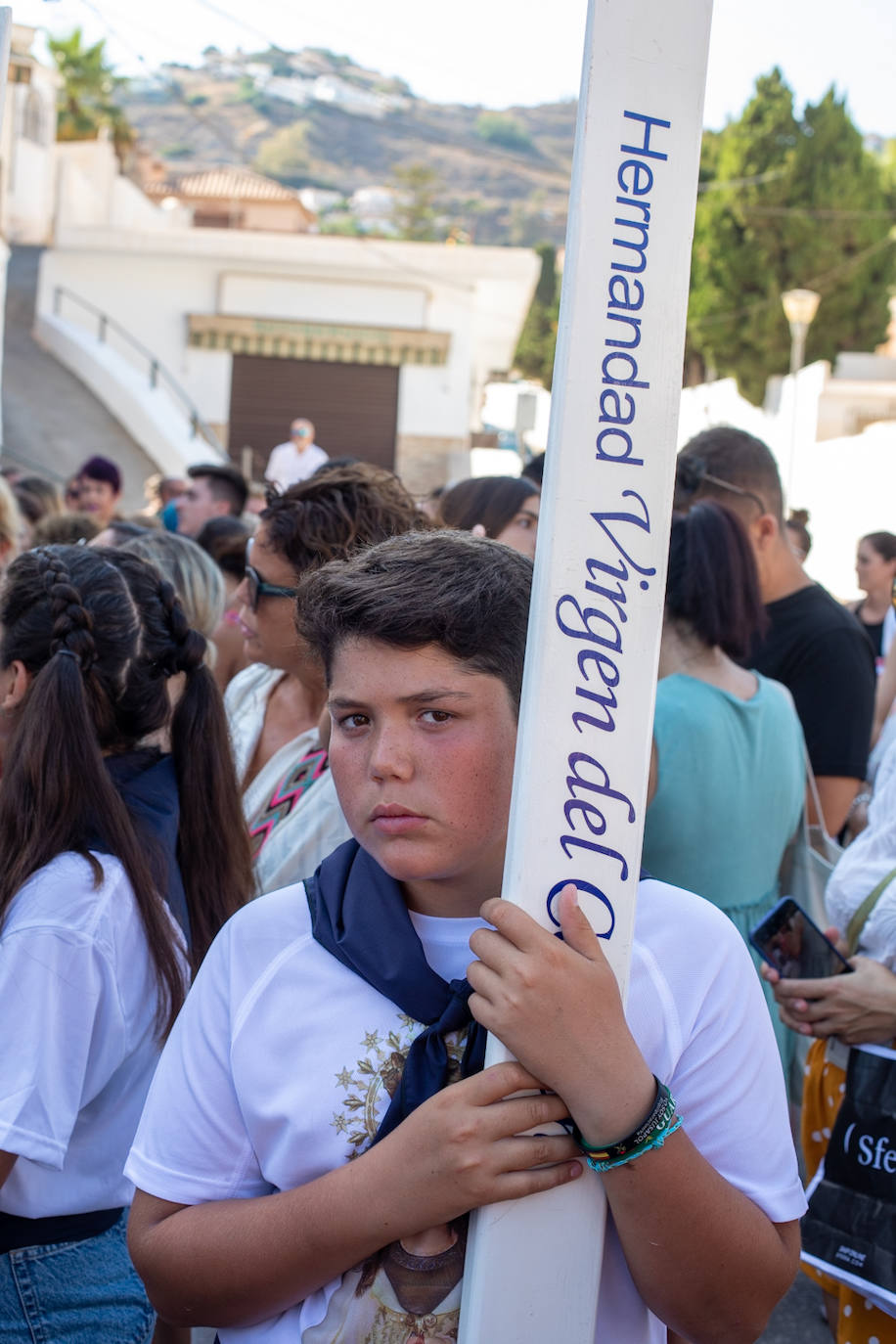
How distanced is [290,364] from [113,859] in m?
24.4

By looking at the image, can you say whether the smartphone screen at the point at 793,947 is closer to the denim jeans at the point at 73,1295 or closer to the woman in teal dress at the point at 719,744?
the woman in teal dress at the point at 719,744

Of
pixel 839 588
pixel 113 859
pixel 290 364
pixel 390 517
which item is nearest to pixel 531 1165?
pixel 113 859

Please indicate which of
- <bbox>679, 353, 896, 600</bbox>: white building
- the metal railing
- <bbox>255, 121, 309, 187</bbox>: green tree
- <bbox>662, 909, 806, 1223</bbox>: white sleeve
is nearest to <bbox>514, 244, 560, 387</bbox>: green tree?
<bbox>679, 353, 896, 600</bbox>: white building

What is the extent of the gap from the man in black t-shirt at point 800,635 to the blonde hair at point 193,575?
1.56 meters

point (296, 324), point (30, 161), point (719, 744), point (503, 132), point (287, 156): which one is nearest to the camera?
point (719, 744)

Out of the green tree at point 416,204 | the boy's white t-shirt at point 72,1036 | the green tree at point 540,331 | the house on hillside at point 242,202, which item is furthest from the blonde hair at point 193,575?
the green tree at point 416,204

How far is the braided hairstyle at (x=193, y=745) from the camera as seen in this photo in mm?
2354

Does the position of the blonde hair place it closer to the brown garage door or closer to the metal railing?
the metal railing

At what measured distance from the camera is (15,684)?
2279 millimetres

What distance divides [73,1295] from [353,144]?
176 metres

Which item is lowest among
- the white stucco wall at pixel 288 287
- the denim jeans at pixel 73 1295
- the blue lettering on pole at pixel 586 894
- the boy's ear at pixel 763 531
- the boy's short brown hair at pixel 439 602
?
the denim jeans at pixel 73 1295

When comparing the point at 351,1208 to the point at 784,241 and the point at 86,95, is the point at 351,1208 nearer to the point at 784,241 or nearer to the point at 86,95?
the point at 784,241

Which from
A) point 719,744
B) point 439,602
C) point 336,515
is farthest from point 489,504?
point 439,602

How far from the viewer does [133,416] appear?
75.8 feet
